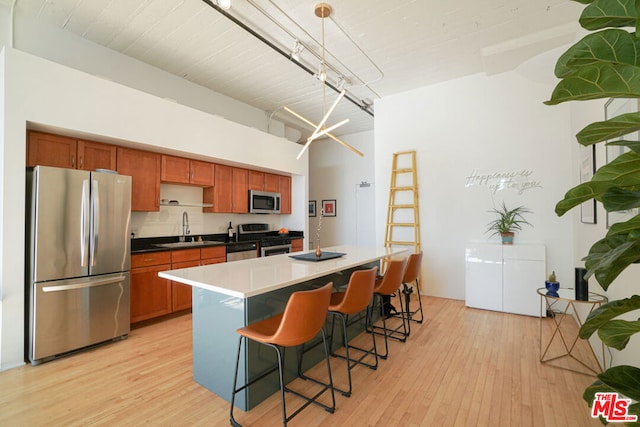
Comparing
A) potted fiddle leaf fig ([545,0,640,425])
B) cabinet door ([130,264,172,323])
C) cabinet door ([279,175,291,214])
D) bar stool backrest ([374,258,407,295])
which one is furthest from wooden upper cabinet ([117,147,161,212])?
potted fiddle leaf fig ([545,0,640,425])

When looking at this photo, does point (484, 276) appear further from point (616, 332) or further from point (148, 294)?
point (148, 294)

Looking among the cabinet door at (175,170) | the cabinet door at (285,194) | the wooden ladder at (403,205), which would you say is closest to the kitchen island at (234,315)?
the cabinet door at (175,170)

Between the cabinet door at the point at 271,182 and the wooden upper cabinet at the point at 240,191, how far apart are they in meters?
0.43

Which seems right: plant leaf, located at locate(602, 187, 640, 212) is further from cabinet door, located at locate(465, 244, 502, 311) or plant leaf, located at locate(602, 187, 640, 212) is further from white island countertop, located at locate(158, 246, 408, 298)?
cabinet door, located at locate(465, 244, 502, 311)

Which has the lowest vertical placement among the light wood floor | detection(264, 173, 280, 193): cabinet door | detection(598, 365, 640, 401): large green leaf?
the light wood floor

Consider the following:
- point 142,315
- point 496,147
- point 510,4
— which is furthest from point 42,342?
point 496,147

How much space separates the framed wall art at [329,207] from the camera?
7.15 meters

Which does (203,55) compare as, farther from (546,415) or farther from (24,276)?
(546,415)

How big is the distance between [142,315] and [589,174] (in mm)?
4814

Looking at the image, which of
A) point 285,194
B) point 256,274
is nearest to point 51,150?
point 256,274

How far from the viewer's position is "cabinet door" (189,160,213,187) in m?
4.15

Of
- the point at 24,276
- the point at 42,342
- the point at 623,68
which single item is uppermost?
the point at 623,68

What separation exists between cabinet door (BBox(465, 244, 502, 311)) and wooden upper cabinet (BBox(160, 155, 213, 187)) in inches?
151

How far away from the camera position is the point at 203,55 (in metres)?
3.62
